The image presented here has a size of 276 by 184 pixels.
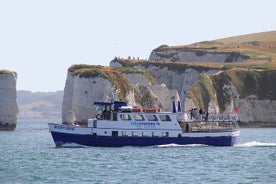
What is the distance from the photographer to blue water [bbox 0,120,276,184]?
2232 inches

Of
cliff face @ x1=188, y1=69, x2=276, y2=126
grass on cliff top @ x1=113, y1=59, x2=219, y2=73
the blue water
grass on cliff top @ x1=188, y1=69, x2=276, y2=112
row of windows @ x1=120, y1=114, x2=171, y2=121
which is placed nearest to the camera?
the blue water

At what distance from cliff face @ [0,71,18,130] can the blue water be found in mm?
50971

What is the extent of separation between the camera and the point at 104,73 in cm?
14050

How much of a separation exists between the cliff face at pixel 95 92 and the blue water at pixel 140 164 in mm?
50212

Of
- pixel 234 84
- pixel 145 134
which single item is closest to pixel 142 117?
pixel 145 134

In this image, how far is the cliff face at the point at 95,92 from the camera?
13638cm

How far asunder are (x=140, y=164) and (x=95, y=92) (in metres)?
73.5

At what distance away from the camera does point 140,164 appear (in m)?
65.4

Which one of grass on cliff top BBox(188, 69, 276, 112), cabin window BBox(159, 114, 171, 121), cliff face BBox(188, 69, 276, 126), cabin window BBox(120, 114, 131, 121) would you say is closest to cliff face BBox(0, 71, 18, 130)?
grass on cliff top BBox(188, 69, 276, 112)

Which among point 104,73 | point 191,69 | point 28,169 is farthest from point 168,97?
point 28,169

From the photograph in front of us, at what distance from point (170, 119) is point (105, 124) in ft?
20.1

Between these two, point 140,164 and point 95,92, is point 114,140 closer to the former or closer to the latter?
point 140,164

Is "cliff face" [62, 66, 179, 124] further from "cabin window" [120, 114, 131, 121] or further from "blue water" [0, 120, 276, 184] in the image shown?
"cabin window" [120, 114, 131, 121]

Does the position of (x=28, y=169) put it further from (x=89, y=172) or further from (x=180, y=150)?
(x=180, y=150)
